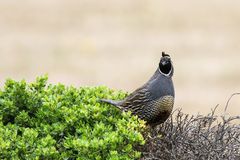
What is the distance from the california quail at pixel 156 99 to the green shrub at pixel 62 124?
0.10 m

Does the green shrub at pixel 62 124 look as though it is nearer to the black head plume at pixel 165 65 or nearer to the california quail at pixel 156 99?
the california quail at pixel 156 99

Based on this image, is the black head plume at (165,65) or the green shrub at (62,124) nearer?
the green shrub at (62,124)

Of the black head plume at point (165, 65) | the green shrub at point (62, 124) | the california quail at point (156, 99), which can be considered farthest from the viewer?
the black head plume at point (165, 65)

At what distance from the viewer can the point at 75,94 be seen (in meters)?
6.16

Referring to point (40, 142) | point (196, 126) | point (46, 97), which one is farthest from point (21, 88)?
point (196, 126)

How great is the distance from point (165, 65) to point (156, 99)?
0.88ft

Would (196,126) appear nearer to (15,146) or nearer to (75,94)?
(75,94)

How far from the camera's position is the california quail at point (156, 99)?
574 centimetres

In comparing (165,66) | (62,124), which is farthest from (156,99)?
(62,124)

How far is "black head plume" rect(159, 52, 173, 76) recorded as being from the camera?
5852mm

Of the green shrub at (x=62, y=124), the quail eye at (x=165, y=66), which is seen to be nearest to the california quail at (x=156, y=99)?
the quail eye at (x=165, y=66)

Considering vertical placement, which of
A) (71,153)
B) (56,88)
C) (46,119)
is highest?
(56,88)

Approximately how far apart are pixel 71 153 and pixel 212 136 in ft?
4.39


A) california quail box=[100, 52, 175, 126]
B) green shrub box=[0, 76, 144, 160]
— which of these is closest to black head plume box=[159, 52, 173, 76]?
california quail box=[100, 52, 175, 126]
